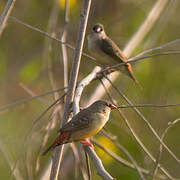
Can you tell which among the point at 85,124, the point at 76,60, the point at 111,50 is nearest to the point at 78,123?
the point at 85,124

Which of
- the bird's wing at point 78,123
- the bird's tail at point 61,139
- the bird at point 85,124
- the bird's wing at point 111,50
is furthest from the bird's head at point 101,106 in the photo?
the bird's wing at point 111,50

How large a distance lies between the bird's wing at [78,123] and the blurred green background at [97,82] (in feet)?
A: 4.25

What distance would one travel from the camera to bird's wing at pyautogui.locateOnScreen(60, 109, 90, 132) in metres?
2.65

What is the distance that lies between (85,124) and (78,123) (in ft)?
0.46

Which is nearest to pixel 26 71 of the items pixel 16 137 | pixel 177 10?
pixel 16 137

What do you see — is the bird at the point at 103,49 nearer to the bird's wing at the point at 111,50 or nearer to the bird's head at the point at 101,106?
the bird's wing at the point at 111,50

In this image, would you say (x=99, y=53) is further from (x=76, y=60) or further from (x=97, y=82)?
(x=76, y=60)

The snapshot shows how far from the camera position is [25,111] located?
5.76 m

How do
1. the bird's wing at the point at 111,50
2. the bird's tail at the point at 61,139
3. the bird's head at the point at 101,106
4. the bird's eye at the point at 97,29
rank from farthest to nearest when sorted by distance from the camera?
1. the bird's eye at the point at 97,29
2. the bird's wing at the point at 111,50
3. the bird's head at the point at 101,106
4. the bird's tail at the point at 61,139

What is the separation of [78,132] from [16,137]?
1.81 meters

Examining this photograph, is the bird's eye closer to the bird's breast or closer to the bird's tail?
the bird's breast

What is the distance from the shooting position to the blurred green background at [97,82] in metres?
4.50

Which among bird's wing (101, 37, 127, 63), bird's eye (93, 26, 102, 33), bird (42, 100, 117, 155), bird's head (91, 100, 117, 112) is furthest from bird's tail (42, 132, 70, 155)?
bird's eye (93, 26, 102, 33)

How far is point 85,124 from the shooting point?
9.53 ft
